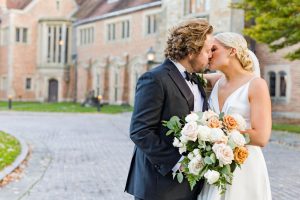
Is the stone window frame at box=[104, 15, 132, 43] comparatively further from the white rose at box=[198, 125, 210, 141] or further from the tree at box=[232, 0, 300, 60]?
the white rose at box=[198, 125, 210, 141]

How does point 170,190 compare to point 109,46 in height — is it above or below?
below

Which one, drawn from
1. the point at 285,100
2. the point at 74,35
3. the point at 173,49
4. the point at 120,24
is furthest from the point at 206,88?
the point at 74,35

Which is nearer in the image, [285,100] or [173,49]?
[173,49]

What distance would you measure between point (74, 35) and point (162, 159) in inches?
1713

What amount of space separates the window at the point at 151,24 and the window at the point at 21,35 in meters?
14.3

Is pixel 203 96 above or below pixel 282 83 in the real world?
above

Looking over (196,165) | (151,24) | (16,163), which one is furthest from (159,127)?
(151,24)

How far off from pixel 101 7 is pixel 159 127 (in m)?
41.7

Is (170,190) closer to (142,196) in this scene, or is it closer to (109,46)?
(142,196)

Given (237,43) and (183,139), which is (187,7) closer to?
(237,43)

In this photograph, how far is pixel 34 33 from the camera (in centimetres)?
4650

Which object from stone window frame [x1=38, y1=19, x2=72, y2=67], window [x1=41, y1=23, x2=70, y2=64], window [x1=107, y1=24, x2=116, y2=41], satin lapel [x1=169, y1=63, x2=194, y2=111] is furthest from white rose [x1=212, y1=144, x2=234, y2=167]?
window [x1=41, y1=23, x2=70, y2=64]

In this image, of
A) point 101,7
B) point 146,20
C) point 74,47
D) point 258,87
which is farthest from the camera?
point 74,47

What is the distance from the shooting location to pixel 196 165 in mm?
3037
